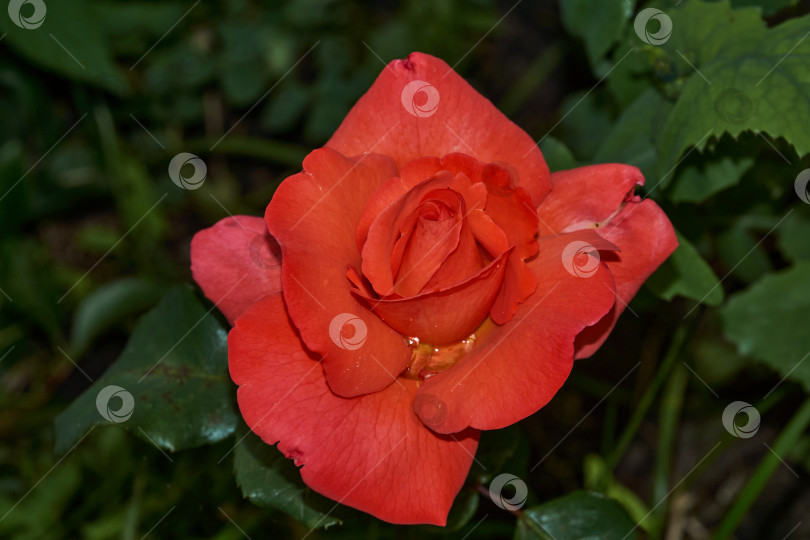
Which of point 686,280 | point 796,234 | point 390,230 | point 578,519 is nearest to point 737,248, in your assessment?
point 796,234

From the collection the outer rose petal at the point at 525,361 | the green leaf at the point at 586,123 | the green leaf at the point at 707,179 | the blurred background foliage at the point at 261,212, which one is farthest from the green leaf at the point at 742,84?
the green leaf at the point at 586,123

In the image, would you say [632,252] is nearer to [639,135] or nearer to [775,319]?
[639,135]

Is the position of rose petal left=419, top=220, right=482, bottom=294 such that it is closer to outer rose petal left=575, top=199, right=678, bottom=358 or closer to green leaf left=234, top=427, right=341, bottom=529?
outer rose petal left=575, top=199, right=678, bottom=358

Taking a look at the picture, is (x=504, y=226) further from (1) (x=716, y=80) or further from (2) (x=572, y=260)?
(1) (x=716, y=80)

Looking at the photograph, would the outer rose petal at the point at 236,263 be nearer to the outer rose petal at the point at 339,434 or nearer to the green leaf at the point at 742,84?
the outer rose petal at the point at 339,434

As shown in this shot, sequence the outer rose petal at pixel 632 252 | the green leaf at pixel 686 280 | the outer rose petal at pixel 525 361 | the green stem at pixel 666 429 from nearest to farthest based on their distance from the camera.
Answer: the outer rose petal at pixel 525 361
the outer rose petal at pixel 632 252
the green leaf at pixel 686 280
the green stem at pixel 666 429

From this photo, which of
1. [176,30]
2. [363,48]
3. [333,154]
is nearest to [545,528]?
[333,154]
